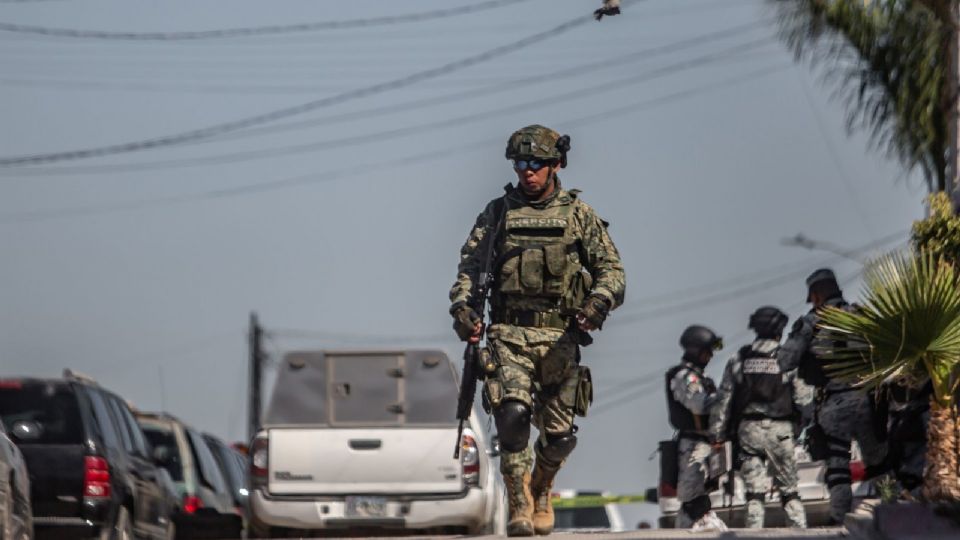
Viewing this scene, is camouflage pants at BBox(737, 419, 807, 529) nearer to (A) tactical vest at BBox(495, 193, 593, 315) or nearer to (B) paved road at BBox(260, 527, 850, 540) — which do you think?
(B) paved road at BBox(260, 527, 850, 540)

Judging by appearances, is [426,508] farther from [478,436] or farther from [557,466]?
[557,466]

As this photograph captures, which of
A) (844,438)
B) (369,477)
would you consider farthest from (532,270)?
(369,477)

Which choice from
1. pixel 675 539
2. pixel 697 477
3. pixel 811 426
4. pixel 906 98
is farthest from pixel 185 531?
pixel 906 98

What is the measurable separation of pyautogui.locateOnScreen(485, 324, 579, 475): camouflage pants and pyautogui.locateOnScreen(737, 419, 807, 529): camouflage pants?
3911 millimetres

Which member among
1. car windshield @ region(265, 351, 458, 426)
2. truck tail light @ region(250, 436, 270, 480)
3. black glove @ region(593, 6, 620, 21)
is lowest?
truck tail light @ region(250, 436, 270, 480)

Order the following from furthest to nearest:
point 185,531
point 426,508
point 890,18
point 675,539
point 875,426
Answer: point 890,18 → point 185,531 → point 426,508 → point 875,426 → point 675,539

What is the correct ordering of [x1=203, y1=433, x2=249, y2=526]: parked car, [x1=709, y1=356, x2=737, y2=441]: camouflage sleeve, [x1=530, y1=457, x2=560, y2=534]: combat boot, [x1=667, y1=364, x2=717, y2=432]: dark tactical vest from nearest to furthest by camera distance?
[x1=530, y1=457, x2=560, y2=534]: combat boot → [x1=709, y1=356, x2=737, y2=441]: camouflage sleeve → [x1=667, y1=364, x2=717, y2=432]: dark tactical vest → [x1=203, y1=433, x2=249, y2=526]: parked car

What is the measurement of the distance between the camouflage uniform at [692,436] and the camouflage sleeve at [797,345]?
4.57 feet

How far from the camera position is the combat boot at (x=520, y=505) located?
483 inches

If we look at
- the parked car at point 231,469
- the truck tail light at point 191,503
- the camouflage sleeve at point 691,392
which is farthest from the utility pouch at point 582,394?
the parked car at point 231,469

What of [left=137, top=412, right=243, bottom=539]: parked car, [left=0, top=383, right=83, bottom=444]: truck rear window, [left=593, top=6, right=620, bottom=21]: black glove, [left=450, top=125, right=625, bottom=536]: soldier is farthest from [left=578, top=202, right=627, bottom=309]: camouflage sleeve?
[left=137, top=412, right=243, bottom=539]: parked car

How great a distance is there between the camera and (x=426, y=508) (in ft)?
51.9

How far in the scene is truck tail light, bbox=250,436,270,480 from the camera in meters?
16.0

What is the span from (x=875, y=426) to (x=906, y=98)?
10.2 metres
